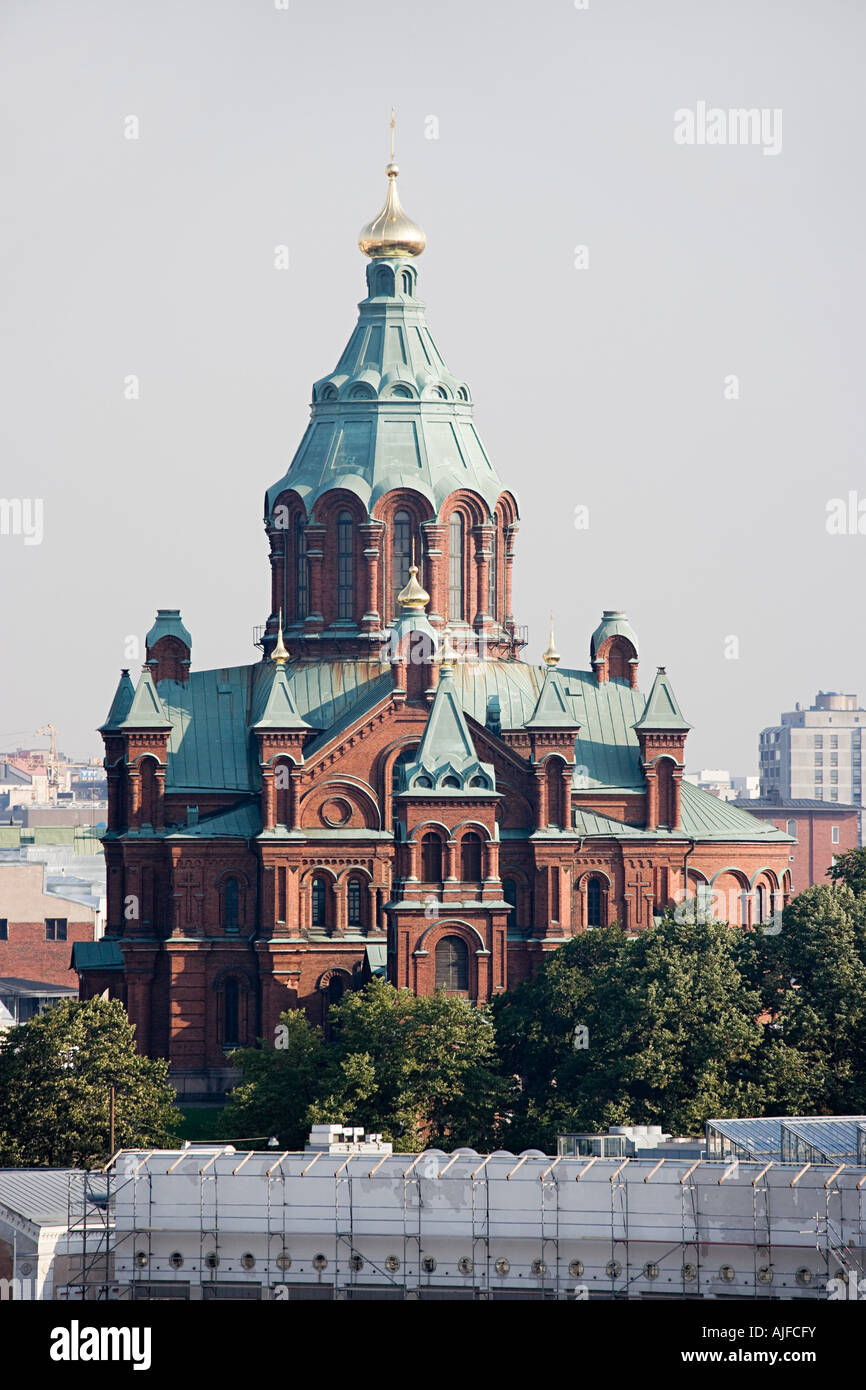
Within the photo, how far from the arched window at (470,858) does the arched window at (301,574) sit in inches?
587

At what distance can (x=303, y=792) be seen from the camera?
116438 millimetres

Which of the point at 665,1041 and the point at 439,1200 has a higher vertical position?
the point at 665,1041

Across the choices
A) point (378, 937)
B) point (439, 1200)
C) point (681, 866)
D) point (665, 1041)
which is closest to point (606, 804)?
point (681, 866)

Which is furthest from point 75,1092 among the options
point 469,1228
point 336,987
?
point 469,1228

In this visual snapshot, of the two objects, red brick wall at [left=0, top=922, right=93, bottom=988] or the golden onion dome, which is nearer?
the golden onion dome

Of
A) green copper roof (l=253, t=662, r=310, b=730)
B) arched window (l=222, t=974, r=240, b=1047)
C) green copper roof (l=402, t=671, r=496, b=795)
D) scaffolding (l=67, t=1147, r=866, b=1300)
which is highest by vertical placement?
green copper roof (l=253, t=662, r=310, b=730)

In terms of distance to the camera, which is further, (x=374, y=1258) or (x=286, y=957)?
(x=286, y=957)

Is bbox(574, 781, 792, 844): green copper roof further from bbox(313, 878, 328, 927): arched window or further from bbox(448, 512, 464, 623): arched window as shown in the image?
bbox(313, 878, 328, 927): arched window

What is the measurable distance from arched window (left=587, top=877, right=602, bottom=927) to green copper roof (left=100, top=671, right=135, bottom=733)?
17285 mm

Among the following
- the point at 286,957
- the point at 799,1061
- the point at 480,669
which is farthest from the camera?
the point at 480,669

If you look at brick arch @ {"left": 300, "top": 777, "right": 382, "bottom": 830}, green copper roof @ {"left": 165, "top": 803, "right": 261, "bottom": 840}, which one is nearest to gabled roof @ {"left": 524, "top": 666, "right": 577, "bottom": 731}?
brick arch @ {"left": 300, "top": 777, "right": 382, "bottom": 830}

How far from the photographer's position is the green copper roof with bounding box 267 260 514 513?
12275 centimetres
